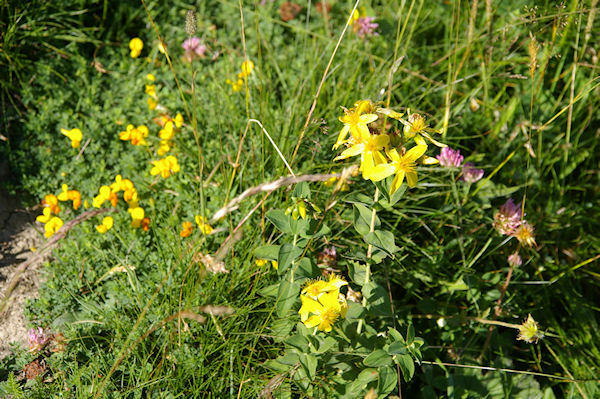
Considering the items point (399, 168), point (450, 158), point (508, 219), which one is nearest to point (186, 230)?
point (399, 168)

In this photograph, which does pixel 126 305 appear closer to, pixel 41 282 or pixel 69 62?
pixel 41 282

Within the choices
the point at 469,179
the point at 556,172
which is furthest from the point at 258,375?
the point at 556,172

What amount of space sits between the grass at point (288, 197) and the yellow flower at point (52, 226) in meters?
0.09

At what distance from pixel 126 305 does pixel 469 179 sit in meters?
1.67

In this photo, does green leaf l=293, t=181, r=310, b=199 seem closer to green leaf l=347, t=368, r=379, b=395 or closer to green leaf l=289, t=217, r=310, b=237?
green leaf l=289, t=217, r=310, b=237

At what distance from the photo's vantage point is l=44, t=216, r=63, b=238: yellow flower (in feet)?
7.64

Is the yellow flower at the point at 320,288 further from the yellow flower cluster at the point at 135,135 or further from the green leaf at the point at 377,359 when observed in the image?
the yellow flower cluster at the point at 135,135

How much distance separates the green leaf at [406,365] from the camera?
1.55m

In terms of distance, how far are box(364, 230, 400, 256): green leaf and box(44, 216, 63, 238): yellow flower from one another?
1.57 meters

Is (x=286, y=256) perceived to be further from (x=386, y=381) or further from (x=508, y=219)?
(x=508, y=219)

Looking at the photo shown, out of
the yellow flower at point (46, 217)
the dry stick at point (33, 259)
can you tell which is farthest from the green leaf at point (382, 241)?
the yellow flower at point (46, 217)

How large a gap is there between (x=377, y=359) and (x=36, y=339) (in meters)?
1.38

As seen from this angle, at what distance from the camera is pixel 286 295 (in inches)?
64.2

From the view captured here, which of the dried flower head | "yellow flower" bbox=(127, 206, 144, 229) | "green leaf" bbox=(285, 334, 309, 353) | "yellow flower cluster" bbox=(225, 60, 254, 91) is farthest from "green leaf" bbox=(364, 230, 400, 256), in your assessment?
"yellow flower cluster" bbox=(225, 60, 254, 91)
